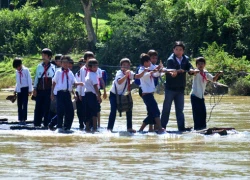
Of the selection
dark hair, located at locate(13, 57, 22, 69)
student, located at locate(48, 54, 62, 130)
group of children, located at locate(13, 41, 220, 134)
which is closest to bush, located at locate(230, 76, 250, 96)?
dark hair, located at locate(13, 57, 22, 69)

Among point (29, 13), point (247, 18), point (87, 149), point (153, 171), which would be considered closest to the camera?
point (153, 171)

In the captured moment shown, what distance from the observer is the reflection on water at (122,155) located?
39.0 ft

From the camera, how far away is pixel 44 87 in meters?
18.8

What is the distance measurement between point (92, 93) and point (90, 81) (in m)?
0.25

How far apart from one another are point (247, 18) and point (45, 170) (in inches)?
1245

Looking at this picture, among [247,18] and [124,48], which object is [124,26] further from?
[247,18]

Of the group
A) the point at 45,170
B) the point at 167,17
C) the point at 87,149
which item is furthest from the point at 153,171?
the point at 167,17

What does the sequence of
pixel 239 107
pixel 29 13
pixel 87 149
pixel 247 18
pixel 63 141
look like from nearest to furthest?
1. pixel 87 149
2. pixel 63 141
3. pixel 239 107
4. pixel 247 18
5. pixel 29 13

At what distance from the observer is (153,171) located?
12031 mm

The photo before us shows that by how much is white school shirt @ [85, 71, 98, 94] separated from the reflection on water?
85cm

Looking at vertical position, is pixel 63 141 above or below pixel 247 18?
below

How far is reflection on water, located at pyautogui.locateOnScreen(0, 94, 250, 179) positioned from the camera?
11891 millimetres

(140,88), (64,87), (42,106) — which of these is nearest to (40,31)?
(42,106)

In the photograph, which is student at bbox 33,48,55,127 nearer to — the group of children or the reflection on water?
the group of children
